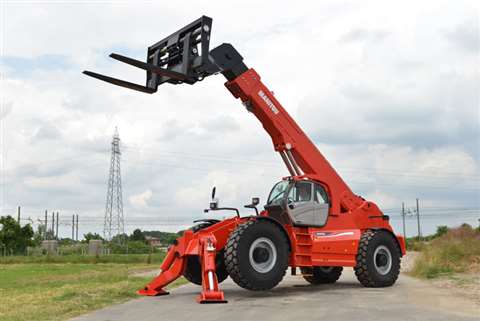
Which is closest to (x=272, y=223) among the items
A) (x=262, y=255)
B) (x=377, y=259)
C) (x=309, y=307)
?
(x=262, y=255)

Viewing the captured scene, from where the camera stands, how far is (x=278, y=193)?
52.1ft

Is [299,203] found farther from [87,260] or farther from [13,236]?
[13,236]

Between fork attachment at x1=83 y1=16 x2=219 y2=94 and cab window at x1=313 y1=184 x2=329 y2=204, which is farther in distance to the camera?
cab window at x1=313 y1=184 x2=329 y2=204

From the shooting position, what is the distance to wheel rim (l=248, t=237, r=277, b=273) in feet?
44.7

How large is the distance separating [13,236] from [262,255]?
58.4 m

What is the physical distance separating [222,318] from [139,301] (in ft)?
11.3

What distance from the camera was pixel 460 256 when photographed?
23.4 meters

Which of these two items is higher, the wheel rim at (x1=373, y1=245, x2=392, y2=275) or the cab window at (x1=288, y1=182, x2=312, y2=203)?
the cab window at (x1=288, y1=182, x2=312, y2=203)

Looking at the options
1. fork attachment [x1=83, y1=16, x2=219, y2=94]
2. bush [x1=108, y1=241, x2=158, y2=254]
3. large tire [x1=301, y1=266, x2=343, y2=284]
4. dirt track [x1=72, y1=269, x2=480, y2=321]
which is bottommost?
dirt track [x1=72, y1=269, x2=480, y2=321]

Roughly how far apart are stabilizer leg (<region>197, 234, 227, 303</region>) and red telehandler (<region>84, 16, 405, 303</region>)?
0.07 ft

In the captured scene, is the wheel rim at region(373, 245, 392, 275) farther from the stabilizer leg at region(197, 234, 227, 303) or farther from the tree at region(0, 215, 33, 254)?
the tree at region(0, 215, 33, 254)

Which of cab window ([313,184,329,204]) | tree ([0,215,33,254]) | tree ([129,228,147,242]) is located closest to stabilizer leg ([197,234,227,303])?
cab window ([313,184,329,204])

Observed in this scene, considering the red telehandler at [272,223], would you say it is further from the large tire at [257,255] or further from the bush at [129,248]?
the bush at [129,248]

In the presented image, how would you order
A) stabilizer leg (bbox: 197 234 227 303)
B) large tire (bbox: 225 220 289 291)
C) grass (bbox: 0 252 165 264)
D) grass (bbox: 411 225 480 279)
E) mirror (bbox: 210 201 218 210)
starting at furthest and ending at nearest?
grass (bbox: 0 252 165 264) → grass (bbox: 411 225 480 279) → mirror (bbox: 210 201 218 210) → large tire (bbox: 225 220 289 291) → stabilizer leg (bbox: 197 234 227 303)
